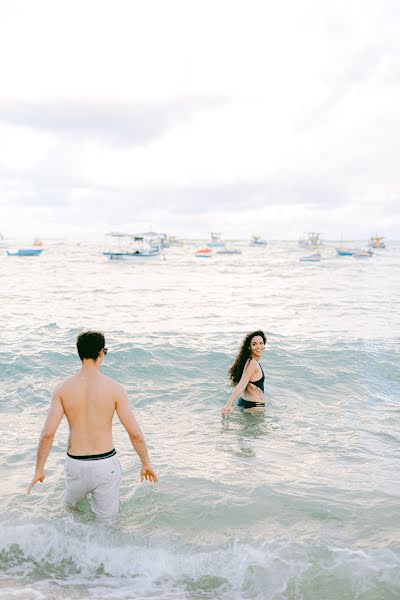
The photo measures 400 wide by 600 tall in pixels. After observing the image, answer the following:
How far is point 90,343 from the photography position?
418 cm

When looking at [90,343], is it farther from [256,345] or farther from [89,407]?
[256,345]

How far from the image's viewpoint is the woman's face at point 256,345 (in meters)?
7.79

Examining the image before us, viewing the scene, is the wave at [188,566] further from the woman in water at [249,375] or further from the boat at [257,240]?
the boat at [257,240]

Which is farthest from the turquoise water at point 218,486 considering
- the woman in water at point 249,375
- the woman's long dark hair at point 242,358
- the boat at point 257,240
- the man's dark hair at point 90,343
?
the boat at point 257,240

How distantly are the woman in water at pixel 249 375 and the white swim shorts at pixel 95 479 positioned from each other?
3325 mm

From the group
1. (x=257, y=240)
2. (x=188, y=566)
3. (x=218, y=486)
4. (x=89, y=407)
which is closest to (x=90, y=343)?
(x=89, y=407)

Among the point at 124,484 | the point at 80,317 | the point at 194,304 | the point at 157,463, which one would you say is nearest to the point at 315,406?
the point at 157,463

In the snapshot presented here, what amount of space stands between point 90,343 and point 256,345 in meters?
4.06

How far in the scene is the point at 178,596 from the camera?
13.1 ft

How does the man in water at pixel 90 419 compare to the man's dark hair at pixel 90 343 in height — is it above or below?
below

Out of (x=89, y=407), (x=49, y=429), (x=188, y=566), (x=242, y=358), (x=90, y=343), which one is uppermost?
(x=90, y=343)

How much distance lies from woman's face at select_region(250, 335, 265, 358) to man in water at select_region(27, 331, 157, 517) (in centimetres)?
374

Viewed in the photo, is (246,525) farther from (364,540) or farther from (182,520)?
(364,540)

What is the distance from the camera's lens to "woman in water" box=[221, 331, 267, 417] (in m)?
7.80
